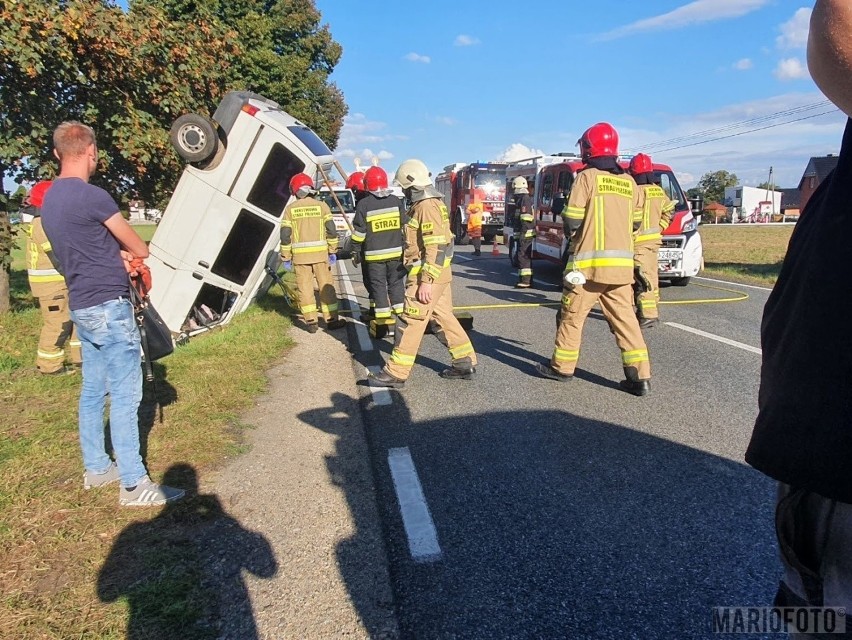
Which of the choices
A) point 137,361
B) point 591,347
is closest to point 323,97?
point 591,347

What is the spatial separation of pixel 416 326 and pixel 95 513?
2.95m

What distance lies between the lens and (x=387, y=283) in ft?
24.0

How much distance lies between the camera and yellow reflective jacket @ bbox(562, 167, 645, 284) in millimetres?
4934

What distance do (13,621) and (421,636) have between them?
5.41 ft

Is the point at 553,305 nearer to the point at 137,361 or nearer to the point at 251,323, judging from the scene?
the point at 251,323

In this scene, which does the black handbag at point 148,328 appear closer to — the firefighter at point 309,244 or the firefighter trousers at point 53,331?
the firefighter trousers at point 53,331

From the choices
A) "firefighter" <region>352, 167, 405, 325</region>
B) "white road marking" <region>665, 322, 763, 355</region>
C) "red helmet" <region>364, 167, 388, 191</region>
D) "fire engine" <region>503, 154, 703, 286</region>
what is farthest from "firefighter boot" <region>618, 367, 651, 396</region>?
"fire engine" <region>503, 154, 703, 286</region>

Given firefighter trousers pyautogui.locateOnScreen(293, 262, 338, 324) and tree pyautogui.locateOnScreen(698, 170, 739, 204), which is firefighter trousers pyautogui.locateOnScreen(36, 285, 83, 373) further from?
tree pyautogui.locateOnScreen(698, 170, 739, 204)

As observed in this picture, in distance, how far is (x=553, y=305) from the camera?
970 cm

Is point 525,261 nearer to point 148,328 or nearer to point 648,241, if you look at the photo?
point 648,241

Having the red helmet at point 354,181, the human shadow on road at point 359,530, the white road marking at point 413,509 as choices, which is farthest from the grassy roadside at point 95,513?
the red helmet at point 354,181

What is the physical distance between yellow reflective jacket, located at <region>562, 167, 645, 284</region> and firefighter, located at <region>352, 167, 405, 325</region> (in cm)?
257

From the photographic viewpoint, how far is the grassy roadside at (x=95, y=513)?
244 cm

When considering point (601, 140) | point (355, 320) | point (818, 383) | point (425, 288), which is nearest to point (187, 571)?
point (818, 383)
